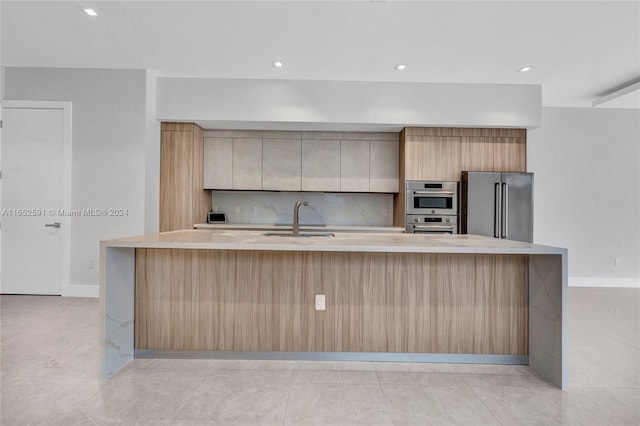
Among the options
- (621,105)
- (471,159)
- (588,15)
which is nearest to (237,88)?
(471,159)

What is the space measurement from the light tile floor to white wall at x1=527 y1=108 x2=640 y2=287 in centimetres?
286

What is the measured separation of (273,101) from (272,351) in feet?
9.92

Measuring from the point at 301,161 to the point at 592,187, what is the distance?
4.29 meters

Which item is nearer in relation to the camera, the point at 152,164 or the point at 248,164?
the point at 152,164

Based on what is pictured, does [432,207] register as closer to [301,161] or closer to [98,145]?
[301,161]

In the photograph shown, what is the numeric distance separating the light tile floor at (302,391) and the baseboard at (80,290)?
133 centimetres

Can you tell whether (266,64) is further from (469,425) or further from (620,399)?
(620,399)

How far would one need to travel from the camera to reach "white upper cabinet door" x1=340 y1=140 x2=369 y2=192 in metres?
4.85

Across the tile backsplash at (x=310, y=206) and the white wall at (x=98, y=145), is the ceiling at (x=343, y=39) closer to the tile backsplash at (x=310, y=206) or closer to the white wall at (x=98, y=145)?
the white wall at (x=98, y=145)

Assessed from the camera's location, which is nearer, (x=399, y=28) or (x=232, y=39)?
(x=399, y=28)

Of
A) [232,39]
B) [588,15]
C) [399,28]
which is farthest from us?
[232,39]

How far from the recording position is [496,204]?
14.5ft

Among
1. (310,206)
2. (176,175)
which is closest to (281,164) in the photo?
(310,206)

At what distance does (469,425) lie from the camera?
170 centimetres
